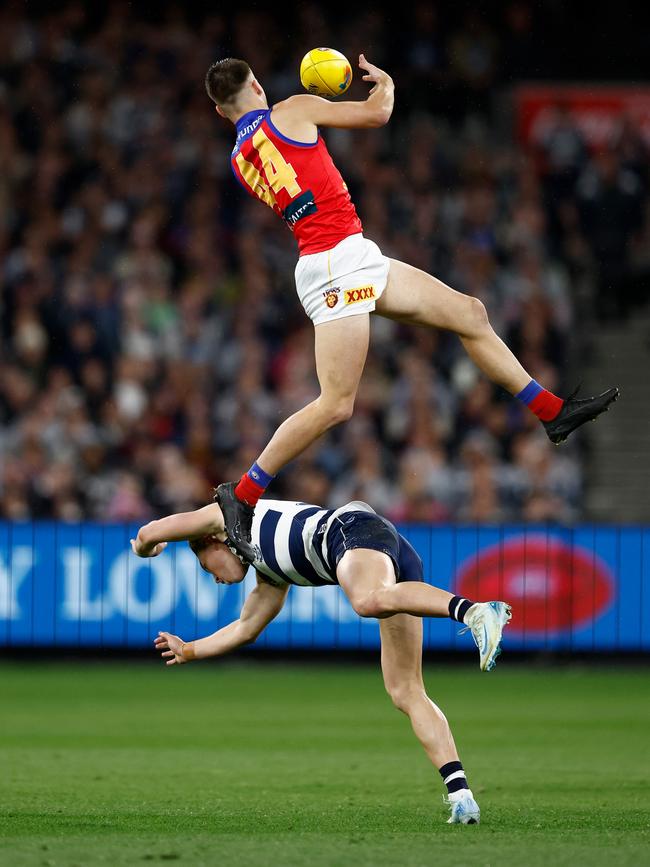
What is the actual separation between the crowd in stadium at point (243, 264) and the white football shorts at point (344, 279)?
7.77m

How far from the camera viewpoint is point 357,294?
27.8 feet

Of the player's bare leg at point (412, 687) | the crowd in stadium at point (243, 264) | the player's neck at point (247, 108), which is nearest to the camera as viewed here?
the player's bare leg at point (412, 687)

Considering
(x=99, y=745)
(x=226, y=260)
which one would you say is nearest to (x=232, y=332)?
(x=226, y=260)

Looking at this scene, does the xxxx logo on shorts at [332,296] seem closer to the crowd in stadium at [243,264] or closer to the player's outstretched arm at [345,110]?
the player's outstretched arm at [345,110]

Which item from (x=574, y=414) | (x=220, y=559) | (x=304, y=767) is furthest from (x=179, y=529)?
(x=304, y=767)

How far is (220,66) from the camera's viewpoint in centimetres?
855

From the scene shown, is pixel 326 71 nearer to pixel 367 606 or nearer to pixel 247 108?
pixel 247 108

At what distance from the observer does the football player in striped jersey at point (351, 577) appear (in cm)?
761

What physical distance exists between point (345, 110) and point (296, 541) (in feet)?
7.14

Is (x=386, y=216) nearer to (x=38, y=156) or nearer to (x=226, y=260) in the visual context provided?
(x=226, y=260)

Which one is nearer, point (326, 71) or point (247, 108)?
point (326, 71)

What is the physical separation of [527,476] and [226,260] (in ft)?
15.3

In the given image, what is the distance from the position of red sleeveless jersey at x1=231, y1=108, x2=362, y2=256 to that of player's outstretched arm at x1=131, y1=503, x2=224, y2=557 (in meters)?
1.45

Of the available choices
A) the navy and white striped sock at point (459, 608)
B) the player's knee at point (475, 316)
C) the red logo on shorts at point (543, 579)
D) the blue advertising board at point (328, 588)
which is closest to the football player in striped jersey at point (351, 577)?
the navy and white striped sock at point (459, 608)
